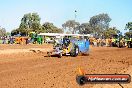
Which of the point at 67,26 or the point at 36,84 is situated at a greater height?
the point at 67,26

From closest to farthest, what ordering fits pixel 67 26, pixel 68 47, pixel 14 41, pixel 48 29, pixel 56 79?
pixel 56 79 → pixel 68 47 → pixel 14 41 → pixel 48 29 → pixel 67 26

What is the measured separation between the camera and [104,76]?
2.94m

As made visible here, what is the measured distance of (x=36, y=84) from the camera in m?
9.75

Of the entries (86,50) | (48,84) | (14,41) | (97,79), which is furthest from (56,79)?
(14,41)

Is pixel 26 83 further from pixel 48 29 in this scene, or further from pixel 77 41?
pixel 48 29

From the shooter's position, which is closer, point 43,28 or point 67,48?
point 67,48

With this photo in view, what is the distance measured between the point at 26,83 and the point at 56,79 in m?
1.33

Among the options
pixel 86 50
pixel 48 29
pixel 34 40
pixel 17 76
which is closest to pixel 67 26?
pixel 48 29

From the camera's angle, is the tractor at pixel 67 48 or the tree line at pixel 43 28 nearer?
the tractor at pixel 67 48

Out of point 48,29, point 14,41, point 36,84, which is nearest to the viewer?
point 36,84

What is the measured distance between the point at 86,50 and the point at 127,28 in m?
90.1

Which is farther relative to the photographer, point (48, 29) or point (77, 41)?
point (48, 29)

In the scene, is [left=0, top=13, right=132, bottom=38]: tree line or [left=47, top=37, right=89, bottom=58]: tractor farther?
[left=0, top=13, right=132, bottom=38]: tree line

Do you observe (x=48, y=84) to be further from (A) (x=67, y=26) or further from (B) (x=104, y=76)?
(A) (x=67, y=26)
